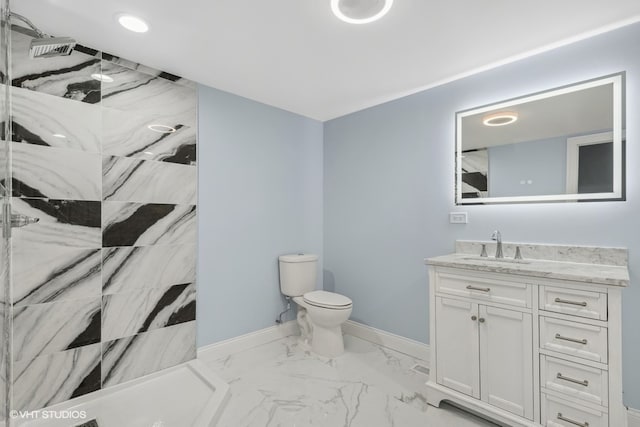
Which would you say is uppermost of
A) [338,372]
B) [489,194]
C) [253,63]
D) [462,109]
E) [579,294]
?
[253,63]

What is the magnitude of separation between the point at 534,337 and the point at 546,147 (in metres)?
1.24

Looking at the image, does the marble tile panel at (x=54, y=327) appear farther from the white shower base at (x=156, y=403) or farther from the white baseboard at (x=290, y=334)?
the white baseboard at (x=290, y=334)

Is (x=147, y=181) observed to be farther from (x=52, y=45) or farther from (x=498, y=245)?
(x=498, y=245)

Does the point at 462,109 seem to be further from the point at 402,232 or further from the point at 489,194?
the point at 402,232

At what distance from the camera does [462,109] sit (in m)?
2.36

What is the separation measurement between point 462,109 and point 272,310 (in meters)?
2.44

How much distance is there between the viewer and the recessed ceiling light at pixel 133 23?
1663 mm

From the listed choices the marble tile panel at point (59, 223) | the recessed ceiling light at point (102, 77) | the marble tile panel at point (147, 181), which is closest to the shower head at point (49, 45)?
the recessed ceiling light at point (102, 77)

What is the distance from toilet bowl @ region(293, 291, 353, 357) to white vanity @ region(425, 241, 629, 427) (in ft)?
2.57

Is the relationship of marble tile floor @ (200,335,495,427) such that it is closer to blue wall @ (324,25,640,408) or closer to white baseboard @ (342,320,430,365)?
white baseboard @ (342,320,430,365)

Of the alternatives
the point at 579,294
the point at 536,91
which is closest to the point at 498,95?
the point at 536,91

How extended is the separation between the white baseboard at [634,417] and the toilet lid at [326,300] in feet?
5.69

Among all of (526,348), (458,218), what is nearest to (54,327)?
(526,348)

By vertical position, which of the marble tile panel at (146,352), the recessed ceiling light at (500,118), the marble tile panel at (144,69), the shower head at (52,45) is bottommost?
the marble tile panel at (146,352)
